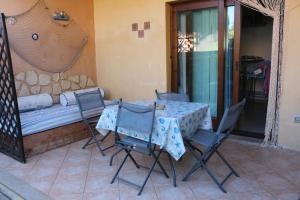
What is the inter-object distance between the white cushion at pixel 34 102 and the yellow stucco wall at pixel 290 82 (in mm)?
3461

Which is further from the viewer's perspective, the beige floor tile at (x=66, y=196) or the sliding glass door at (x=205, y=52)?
the sliding glass door at (x=205, y=52)

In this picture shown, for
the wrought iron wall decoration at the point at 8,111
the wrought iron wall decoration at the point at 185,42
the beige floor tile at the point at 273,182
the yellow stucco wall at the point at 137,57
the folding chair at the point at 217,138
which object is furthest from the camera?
the wrought iron wall decoration at the point at 185,42

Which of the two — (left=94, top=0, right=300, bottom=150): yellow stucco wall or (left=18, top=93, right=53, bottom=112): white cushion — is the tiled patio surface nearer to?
(left=94, top=0, right=300, bottom=150): yellow stucco wall

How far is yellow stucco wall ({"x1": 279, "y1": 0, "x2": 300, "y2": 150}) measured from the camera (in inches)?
129

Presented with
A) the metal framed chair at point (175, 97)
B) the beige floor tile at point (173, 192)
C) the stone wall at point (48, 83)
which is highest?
the stone wall at point (48, 83)

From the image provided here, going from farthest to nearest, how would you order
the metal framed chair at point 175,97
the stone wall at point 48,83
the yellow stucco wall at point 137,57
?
the stone wall at point 48,83, the metal framed chair at point 175,97, the yellow stucco wall at point 137,57

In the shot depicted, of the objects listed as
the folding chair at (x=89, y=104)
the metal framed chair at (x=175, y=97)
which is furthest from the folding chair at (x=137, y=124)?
the metal framed chair at (x=175, y=97)

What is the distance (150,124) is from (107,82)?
2.95 metres

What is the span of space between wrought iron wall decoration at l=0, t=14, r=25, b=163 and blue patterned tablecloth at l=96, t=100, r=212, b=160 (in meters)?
1.02

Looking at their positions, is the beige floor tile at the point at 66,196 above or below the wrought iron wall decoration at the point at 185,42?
below

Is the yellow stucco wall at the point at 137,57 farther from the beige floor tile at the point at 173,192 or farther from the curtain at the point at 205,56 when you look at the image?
the beige floor tile at the point at 173,192

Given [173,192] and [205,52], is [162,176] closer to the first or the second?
[173,192]

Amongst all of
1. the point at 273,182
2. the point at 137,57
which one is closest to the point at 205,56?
the point at 137,57

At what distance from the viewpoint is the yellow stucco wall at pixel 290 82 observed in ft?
10.7
